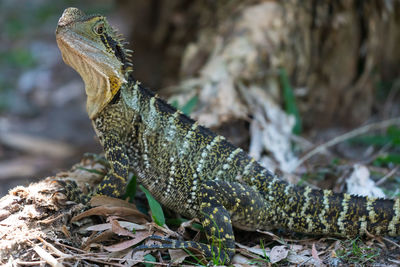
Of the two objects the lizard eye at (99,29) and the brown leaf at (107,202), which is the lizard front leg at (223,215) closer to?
the brown leaf at (107,202)

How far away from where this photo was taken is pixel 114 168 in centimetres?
445

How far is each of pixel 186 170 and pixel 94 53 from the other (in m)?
1.67

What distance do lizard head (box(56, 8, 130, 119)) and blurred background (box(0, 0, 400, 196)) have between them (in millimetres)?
1559

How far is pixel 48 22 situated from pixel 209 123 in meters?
13.3

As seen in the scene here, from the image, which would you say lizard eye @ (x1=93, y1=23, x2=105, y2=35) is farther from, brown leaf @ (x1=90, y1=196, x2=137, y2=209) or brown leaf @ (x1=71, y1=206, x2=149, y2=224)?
brown leaf @ (x1=71, y1=206, x2=149, y2=224)

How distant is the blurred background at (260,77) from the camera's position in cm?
655

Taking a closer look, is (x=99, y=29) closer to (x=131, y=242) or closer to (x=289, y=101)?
(x=131, y=242)

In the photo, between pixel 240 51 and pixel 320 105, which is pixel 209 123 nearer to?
pixel 240 51

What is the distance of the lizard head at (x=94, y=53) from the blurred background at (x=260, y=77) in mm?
1559

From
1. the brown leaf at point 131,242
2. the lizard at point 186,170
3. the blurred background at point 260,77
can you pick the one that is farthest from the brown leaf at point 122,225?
the blurred background at point 260,77

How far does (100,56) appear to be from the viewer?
435cm

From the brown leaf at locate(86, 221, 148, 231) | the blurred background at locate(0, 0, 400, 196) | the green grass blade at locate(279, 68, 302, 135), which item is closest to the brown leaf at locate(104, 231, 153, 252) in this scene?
the brown leaf at locate(86, 221, 148, 231)

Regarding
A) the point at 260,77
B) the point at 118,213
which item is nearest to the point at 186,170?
the point at 118,213

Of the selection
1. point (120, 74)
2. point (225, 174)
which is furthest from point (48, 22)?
point (225, 174)
